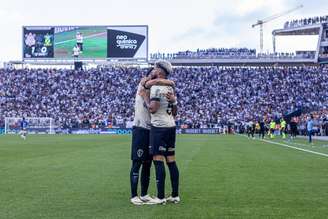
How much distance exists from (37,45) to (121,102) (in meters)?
15.9

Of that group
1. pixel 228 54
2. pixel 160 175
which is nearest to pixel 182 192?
pixel 160 175

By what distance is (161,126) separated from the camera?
9133 mm

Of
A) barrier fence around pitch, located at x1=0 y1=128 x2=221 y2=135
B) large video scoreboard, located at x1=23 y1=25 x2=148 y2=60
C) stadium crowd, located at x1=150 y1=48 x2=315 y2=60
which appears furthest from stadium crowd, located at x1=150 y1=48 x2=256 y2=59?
barrier fence around pitch, located at x1=0 y1=128 x2=221 y2=135

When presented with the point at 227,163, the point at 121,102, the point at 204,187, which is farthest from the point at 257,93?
the point at 204,187

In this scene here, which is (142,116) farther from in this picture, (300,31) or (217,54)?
(300,31)

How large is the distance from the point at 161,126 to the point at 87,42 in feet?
233

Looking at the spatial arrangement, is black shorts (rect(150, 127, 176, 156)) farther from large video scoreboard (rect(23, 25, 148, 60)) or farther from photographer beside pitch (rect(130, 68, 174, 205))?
large video scoreboard (rect(23, 25, 148, 60))

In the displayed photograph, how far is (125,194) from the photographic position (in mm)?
10336

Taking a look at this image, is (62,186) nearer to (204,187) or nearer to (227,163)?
(204,187)

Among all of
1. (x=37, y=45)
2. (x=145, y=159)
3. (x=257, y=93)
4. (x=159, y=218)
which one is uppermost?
(x=37, y=45)

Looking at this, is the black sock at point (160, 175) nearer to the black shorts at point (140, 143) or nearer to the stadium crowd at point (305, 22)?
the black shorts at point (140, 143)

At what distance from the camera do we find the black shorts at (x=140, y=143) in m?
9.41

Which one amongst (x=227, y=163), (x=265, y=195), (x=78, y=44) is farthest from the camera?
(x=78, y=44)

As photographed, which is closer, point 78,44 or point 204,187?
point 204,187
